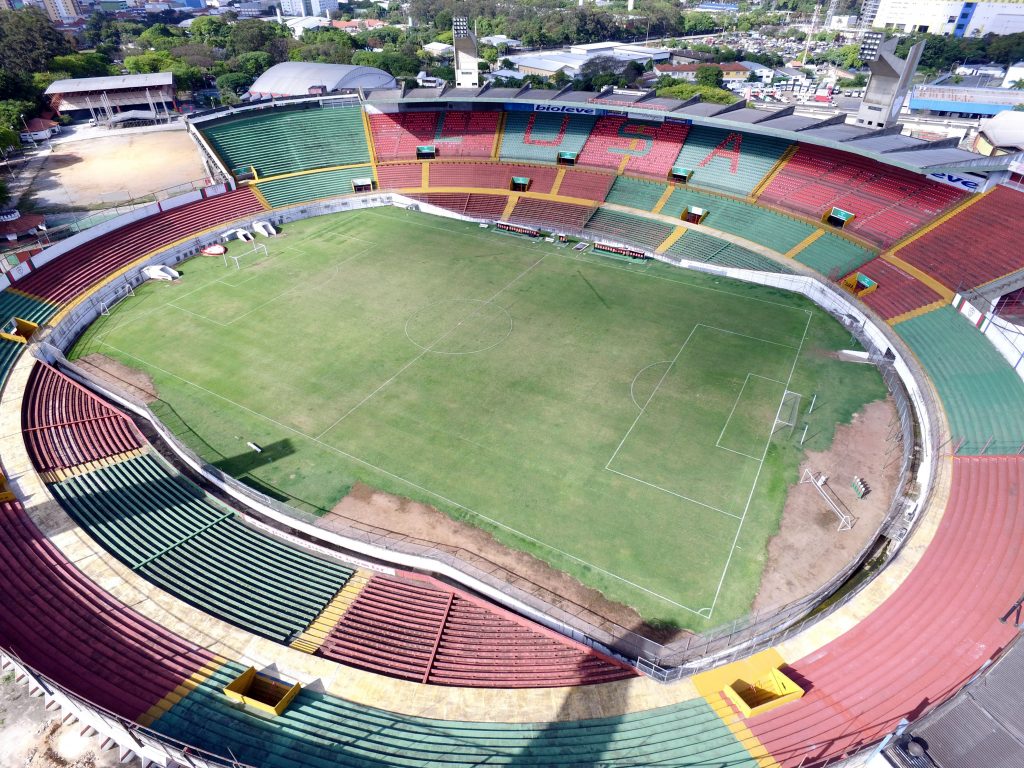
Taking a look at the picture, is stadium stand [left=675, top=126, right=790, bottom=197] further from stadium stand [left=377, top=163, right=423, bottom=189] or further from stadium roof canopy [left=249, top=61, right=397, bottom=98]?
stadium roof canopy [left=249, top=61, right=397, bottom=98]

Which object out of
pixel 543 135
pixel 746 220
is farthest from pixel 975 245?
pixel 543 135

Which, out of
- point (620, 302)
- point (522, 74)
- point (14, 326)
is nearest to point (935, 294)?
point (620, 302)

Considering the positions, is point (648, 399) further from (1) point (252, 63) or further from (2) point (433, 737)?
(1) point (252, 63)

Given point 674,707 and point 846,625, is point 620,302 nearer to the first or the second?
point 846,625

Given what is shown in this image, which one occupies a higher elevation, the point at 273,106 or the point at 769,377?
the point at 273,106

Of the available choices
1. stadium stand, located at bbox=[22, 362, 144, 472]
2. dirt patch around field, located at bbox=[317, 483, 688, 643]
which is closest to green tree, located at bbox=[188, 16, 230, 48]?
stadium stand, located at bbox=[22, 362, 144, 472]

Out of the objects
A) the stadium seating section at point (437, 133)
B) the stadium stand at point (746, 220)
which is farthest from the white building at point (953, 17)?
the stadium seating section at point (437, 133)
